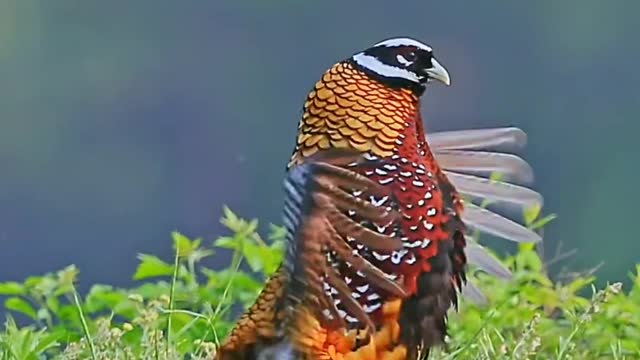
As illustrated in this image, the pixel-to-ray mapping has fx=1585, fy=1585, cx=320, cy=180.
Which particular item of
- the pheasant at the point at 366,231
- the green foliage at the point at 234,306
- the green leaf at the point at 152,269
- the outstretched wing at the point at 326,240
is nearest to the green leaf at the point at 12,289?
the green foliage at the point at 234,306

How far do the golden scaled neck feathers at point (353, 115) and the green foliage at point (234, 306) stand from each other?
520mm

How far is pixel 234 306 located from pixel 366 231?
0.98m

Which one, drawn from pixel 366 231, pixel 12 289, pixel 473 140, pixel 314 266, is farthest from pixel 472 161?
pixel 12 289

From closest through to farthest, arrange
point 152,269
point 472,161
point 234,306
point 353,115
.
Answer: point 353,115 < point 472,161 < point 152,269 < point 234,306

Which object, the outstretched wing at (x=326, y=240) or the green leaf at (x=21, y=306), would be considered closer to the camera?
the outstretched wing at (x=326, y=240)

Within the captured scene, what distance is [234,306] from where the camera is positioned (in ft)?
9.19

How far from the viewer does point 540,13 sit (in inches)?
114

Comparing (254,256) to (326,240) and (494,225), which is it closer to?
(494,225)

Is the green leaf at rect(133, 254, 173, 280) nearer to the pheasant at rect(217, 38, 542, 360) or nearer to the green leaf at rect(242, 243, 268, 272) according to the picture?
the green leaf at rect(242, 243, 268, 272)

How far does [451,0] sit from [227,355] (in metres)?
1.15

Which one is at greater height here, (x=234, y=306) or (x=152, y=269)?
(x=152, y=269)

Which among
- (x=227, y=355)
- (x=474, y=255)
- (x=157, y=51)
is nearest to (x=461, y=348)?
(x=474, y=255)

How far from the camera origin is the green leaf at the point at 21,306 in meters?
2.73

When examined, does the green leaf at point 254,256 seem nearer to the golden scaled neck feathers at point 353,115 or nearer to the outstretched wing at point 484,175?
the outstretched wing at point 484,175
